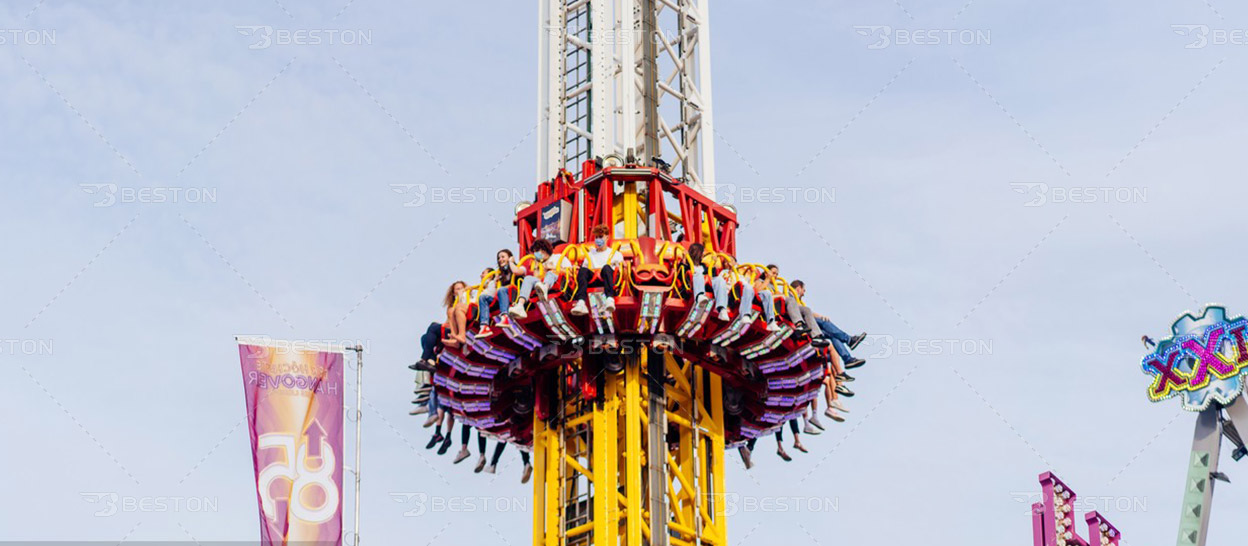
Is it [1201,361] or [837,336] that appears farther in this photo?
[1201,361]

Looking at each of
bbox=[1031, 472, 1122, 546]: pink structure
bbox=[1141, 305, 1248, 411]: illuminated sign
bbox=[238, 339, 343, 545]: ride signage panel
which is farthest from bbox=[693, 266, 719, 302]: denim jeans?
bbox=[1031, 472, 1122, 546]: pink structure

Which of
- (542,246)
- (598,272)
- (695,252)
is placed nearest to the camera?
(598,272)

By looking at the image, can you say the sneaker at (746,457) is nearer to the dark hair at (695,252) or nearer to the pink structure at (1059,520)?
the dark hair at (695,252)

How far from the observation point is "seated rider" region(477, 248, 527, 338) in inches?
1688

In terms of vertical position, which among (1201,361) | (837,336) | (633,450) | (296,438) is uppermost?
(1201,361)

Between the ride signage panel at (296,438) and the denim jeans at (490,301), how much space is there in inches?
116

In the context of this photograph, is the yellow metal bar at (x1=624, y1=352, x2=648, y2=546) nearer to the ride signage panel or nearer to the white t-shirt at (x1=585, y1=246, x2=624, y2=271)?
the white t-shirt at (x1=585, y1=246, x2=624, y2=271)

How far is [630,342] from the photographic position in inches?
1711

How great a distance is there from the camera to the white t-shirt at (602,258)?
140 ft

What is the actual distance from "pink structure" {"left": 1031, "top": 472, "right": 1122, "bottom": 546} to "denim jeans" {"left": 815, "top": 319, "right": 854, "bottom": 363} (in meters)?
20.0

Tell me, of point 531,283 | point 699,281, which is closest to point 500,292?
point 531,283

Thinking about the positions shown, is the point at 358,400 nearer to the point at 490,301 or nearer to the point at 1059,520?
the point at 490,301

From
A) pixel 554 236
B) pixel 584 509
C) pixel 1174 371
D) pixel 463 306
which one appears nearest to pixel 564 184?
pixel 554 236

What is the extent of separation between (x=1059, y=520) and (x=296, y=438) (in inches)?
1139
